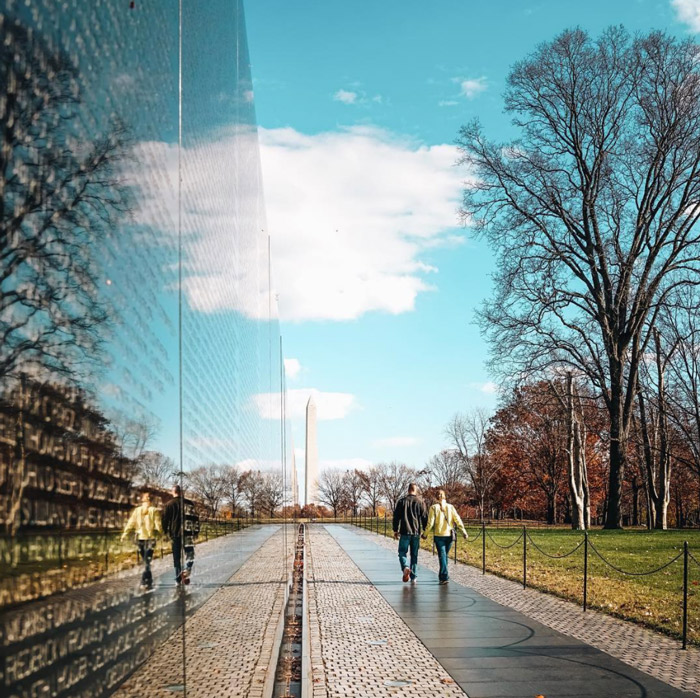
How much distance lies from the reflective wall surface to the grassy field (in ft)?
27.6

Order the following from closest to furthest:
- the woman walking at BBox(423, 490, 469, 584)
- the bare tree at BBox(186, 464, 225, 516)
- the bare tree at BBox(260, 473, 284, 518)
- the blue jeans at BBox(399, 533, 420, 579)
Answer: the bare tree at BBox(186, 464, 225, 516)
the bare tree at BBox(260, 473, 284, 518)
the woman walking at BBox(423, 490, 469, 584)
the blue jeans at BBox(399, 533, 420, 579)

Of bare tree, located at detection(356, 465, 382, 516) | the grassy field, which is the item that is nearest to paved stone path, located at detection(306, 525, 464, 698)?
the grassy field

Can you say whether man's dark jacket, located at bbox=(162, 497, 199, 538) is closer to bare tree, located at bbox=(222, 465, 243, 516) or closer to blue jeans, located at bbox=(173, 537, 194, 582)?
blue jeans, located at bbox=(173, 537, 194, 582)

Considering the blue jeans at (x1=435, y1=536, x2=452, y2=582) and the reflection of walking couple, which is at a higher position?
the reflection of walking couple

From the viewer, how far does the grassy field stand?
11.0 metres

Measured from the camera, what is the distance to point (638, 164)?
31.5 m

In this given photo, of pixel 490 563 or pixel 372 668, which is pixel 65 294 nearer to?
pixel 372 668

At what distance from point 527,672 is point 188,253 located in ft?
20.0

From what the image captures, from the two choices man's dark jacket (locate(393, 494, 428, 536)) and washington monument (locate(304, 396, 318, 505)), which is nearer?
man's dark jacket (locate(393, 494, 428, 536))

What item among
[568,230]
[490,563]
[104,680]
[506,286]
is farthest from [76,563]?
[568,230]

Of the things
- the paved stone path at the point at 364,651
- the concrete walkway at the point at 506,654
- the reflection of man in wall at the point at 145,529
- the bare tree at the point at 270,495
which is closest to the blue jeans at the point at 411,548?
the paved stone path at the point at 364,651

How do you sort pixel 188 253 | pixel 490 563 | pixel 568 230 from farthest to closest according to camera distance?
pixel 568 230, pixel 490 563, pixel 188 253

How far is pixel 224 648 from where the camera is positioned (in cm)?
382

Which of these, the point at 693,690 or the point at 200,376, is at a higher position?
the point at 200,376
